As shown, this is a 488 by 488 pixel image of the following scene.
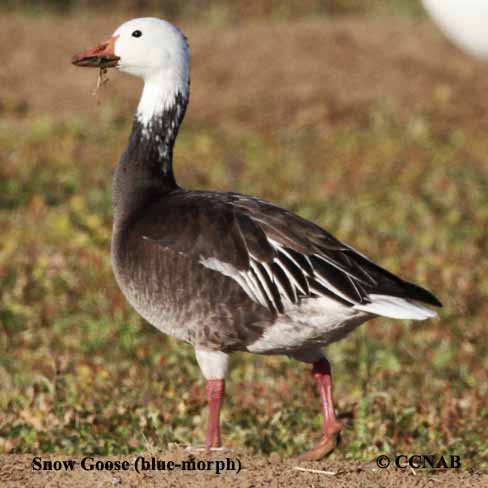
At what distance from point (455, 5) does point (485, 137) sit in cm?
773

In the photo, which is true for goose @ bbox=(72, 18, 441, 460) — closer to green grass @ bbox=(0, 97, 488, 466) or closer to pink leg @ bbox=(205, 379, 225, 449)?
pink leg @ bbox=(205, 379, 225, 449)

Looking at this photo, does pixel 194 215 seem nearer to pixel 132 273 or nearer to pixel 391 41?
pixel 132 273

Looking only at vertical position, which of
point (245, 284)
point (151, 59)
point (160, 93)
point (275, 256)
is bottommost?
point (245, 284)

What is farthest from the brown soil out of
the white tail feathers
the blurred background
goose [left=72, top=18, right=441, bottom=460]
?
the white tail feathers

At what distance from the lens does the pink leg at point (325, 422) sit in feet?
17.6

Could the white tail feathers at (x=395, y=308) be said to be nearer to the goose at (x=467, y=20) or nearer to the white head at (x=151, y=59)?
the white head at (x=151, y=59)

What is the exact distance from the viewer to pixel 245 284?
5434mm

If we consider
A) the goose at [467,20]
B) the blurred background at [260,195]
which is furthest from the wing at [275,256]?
the goose at [467,20]

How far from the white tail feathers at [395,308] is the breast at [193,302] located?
0.44m

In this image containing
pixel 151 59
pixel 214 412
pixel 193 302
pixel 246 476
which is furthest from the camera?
pixel 151 59

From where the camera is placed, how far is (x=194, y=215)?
5602 millimetres

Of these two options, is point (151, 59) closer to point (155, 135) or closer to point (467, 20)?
point (155, 135)

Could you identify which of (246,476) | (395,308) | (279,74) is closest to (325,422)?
(395,308)

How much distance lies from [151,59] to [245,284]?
1302 millimetres
